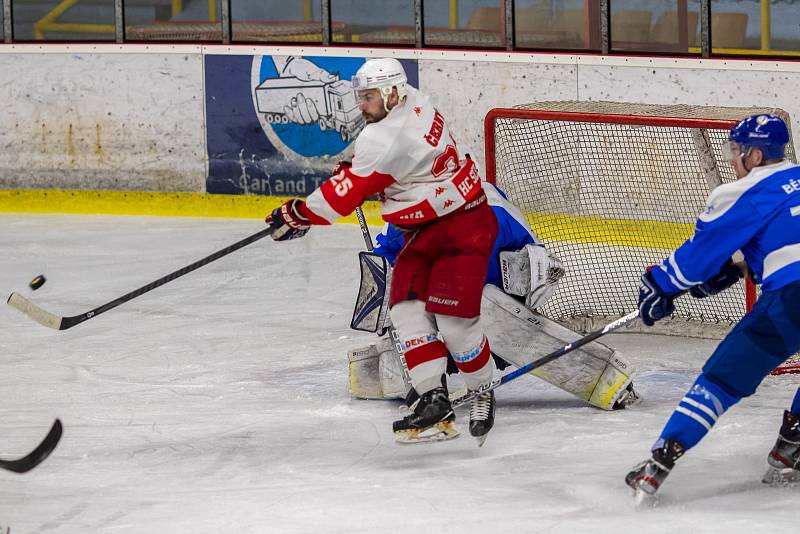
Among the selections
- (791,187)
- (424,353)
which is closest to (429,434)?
(424,353)

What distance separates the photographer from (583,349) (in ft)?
13.5

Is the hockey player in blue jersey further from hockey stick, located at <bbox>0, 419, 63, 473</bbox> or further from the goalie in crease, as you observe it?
hockey stick, located at <bbox>0, 419, 63, 473</bbox>

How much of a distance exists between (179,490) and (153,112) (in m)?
4.27

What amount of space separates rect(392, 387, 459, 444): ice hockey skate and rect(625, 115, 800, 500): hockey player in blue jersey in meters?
0.65

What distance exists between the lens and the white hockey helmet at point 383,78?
363cm

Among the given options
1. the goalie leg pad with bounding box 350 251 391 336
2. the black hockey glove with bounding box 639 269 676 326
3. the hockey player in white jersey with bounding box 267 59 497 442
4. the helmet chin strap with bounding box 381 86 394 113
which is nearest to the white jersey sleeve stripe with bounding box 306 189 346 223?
the hockey player in white jersey with bounding box 267 59 497 442

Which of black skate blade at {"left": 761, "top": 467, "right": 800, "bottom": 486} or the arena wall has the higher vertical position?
the arena wall

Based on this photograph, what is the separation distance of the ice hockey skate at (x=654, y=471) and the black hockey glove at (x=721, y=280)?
427 mm

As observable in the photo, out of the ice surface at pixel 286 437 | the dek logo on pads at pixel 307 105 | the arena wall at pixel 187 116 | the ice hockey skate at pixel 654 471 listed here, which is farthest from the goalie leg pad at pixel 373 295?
the dek logo on pads at pixel 307 105

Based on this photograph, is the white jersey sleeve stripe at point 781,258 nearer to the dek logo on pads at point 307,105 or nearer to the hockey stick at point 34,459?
the hockey stick at point 34,459

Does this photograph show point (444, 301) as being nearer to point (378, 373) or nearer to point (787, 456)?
point (378, 373)

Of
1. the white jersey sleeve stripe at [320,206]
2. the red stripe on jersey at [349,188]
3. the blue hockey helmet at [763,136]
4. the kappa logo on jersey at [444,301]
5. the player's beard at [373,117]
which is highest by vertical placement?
the player's beard at [373,117]

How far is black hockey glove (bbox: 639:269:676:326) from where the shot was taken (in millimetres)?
3279

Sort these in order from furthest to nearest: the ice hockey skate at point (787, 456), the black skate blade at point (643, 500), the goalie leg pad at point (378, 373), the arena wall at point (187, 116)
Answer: the arena wall at point (187, 116), the goalie leg pad at point (378, 373), the ice hockey skate at point (787, 456), the black skate blade at point (643, 500)
